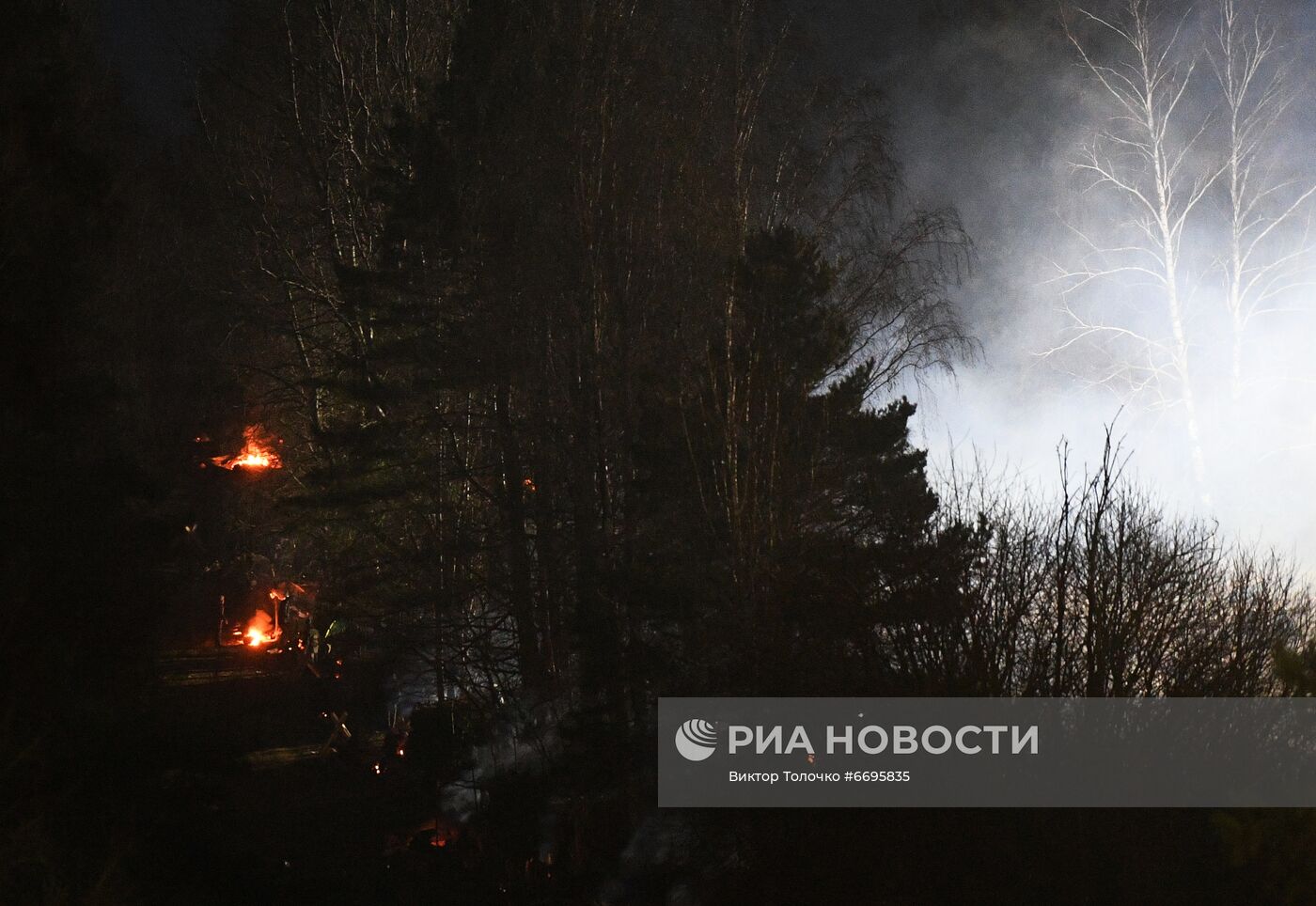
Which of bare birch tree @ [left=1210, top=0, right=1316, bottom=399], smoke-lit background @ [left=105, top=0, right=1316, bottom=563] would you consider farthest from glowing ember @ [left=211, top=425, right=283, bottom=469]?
bare birch tree @ [left=1210, top=0, right=1316, bottom=399]

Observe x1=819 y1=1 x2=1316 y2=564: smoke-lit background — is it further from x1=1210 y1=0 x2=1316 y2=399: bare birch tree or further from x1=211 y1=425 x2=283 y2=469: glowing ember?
x1=211 y1=425 x2=283 y2=469: glowing ember

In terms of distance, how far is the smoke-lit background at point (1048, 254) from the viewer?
1464cm

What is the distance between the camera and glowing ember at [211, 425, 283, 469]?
1784 cm

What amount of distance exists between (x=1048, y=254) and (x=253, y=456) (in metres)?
12.9

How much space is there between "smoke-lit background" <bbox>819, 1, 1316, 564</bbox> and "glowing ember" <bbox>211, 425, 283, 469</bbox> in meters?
10.6

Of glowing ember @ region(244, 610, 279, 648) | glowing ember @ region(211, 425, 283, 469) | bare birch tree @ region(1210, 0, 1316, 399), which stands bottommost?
glowing ember @ region(244, 610, 279, 648)

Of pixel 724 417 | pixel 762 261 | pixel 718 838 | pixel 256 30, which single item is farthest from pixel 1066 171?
pixel 256 30

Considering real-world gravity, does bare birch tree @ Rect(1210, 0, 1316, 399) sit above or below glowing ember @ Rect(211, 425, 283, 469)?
above

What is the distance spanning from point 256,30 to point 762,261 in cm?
1247

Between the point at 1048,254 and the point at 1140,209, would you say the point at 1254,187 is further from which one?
the point at 1048,254

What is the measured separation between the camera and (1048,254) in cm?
1659

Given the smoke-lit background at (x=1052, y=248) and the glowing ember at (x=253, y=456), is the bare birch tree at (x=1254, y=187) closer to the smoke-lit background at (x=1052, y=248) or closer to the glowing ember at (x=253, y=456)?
the smoke-lit background at (x=1052, y=248)

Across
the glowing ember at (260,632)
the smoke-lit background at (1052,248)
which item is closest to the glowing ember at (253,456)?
the glowing ember at (260,632)

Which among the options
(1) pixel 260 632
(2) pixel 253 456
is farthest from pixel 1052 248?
(1) pixel 260 632
